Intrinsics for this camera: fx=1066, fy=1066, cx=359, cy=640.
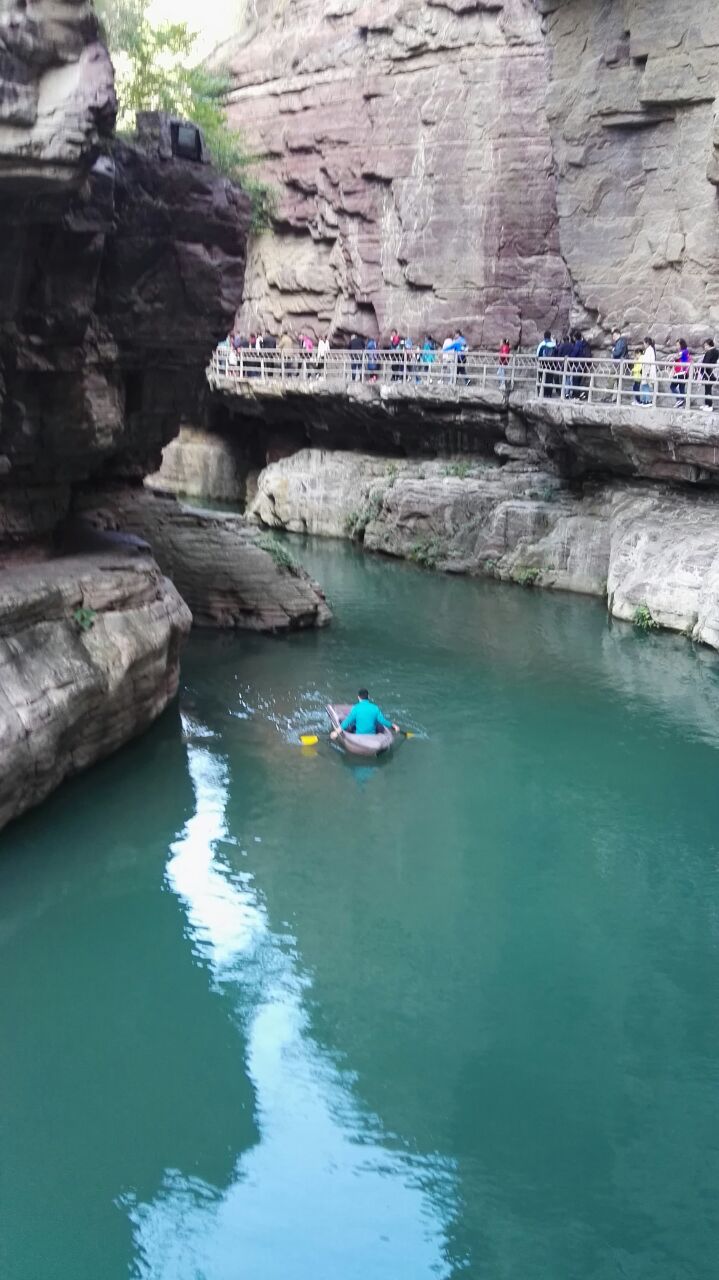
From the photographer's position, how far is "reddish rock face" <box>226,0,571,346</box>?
87.5 ft

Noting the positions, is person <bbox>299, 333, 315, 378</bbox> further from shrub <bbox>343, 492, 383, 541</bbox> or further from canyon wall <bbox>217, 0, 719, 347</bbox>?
shrub <bbox>343, 492, 383, 541</bbox>

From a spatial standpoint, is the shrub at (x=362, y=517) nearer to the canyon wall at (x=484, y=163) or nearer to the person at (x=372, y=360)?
the person at (x=372, y=360)

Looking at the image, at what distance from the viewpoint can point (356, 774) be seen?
12578 mm

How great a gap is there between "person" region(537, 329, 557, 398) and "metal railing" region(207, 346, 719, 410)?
0.04 meters

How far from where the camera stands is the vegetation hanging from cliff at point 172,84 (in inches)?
757

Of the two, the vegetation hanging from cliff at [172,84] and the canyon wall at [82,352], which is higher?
the vegetation hanging from cliff at [172,84]

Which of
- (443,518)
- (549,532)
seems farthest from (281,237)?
(549,532)

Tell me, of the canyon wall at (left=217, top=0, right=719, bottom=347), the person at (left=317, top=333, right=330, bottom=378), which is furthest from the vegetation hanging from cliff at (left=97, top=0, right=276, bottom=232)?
the person at (left=317, top=333, right=330, bottom=378)

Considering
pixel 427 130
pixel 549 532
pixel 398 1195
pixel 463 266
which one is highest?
pixel 427 130

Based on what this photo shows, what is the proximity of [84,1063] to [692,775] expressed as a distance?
8.31 metres

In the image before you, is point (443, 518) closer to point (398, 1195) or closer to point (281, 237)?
point (281, 237)

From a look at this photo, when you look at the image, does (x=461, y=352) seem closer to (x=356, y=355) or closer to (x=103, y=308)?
(x=356, y=355)

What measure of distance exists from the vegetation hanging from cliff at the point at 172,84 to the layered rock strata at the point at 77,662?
5.17 m

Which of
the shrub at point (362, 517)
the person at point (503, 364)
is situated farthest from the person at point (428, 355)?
the shrub at point (362, 517)
